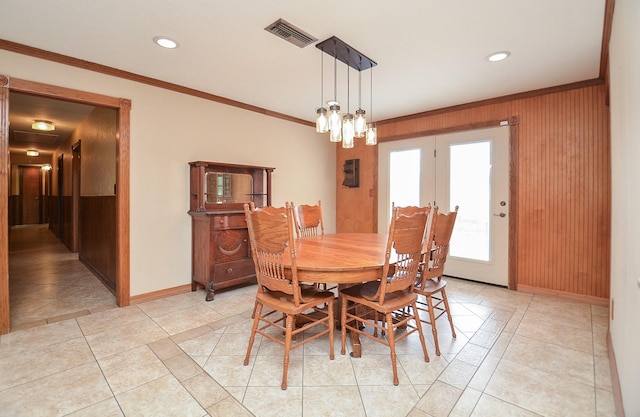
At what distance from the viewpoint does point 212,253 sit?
333 cm

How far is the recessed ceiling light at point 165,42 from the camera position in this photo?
241 centimetres

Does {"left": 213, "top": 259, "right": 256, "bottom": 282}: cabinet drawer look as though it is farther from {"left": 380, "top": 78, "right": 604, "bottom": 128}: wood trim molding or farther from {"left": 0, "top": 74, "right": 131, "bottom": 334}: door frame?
{"left": 380, "top": 78, "right": 604, "bottom": 128}: wood trim molding

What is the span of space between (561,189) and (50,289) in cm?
592

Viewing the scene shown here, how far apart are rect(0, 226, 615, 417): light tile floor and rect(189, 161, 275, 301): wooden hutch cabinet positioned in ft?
1.93

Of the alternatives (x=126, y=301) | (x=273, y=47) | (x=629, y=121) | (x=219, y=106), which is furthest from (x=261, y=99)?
(x=629, y=121)

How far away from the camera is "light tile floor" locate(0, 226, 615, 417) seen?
163 cm

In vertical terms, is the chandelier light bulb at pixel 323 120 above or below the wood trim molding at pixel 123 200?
above

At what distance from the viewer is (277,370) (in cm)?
197

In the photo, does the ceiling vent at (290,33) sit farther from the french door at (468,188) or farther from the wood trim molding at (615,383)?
the wood trim molding at (615,383)

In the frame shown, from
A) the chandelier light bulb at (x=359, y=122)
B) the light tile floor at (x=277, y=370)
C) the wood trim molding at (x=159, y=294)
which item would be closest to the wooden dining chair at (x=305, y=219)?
the light tile floor at (x=277, y=370)

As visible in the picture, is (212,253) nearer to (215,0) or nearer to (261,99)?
(261,99)

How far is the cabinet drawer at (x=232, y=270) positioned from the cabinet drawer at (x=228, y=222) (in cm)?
40

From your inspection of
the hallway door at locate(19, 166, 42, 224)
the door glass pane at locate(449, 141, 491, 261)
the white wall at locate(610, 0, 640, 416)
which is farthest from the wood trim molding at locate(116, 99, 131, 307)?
the hallway door at locate(19, 166, 42, 224)

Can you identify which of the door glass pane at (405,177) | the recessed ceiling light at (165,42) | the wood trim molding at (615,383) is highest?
the recessed ceiling light at (165,42)
